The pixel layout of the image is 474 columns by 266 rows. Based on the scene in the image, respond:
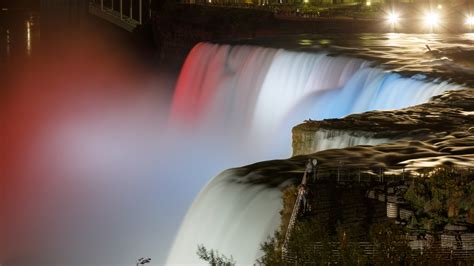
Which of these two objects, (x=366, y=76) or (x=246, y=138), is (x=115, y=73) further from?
(x=366, y=76)

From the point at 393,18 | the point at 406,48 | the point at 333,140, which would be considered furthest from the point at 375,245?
the point at 393,18

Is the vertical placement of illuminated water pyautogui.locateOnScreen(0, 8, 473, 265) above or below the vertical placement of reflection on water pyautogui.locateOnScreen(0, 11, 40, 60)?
above

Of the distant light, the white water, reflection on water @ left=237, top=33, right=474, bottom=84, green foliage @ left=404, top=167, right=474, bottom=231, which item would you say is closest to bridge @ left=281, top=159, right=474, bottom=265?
green foliage @ left=404, top=167, right=474, bottom=231

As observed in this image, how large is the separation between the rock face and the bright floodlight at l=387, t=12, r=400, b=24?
29.0 m

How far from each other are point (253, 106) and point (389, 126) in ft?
46.6

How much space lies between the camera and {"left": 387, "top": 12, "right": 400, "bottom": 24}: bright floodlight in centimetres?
5219

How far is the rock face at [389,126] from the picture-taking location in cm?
2045

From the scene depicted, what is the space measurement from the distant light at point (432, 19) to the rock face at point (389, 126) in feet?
93.6

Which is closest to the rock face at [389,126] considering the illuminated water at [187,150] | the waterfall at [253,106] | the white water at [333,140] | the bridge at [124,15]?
the white water at [333,140]

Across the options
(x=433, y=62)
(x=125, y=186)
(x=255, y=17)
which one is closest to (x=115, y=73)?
(x=255, y=17)

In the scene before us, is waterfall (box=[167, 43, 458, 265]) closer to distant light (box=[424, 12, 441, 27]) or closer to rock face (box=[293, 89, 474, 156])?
rock face (box=[293, 89, 474, 156])

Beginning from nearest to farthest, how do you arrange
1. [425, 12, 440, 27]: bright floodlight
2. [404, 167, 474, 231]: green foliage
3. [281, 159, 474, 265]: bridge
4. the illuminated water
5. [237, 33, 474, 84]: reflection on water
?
[281, 159, 474, 265]: bridge < [404, 167, 474, 231]: green foliage < the illuminated water < [237, 33, 474, 84]: reflection on water < [425, 12, 440, 27]: bright floodlight

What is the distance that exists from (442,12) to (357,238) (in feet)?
141

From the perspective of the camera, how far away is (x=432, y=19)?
52.6 m
